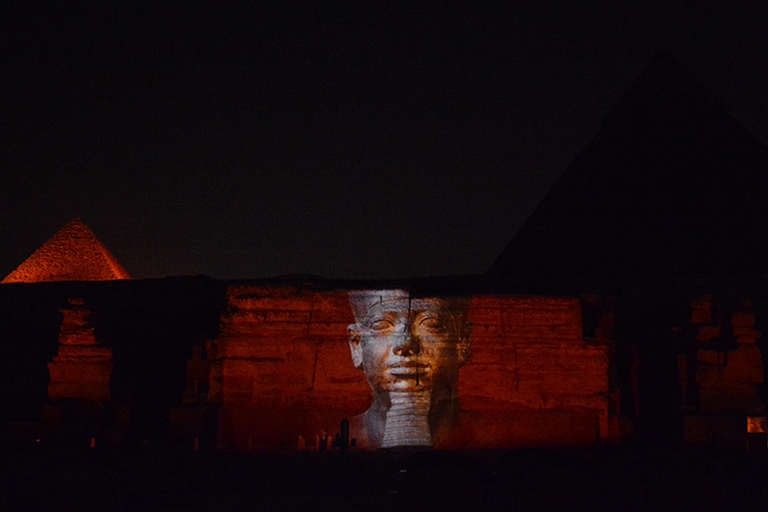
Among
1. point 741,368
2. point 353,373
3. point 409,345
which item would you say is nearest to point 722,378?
point 741,368

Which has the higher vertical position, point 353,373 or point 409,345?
point 409,345

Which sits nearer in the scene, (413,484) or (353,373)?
(413,484)

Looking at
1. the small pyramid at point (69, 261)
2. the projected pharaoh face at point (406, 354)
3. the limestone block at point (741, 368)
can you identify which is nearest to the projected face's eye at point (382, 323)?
the projected pharaoh face at point (406, 354)

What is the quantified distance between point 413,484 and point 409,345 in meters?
2.99

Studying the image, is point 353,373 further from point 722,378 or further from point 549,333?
point 722,378

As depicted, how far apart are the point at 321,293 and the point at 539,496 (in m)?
3.95

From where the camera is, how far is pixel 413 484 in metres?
5.73

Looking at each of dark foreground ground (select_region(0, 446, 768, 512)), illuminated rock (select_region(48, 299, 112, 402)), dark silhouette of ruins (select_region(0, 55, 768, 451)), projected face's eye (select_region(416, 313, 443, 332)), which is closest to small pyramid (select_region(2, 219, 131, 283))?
dark silhouette of ruins (select_region(0, 55, 768, 451))

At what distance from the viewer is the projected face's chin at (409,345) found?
8633mm

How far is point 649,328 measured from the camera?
1316 cm

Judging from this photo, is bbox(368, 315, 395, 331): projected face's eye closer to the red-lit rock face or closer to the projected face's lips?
the red-lit rock face

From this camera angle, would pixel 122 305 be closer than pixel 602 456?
No

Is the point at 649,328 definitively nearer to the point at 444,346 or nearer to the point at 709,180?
the point at 444,346

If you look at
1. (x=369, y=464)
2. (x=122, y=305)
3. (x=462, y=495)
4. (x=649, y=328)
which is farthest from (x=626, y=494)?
(x=122, y=305)
